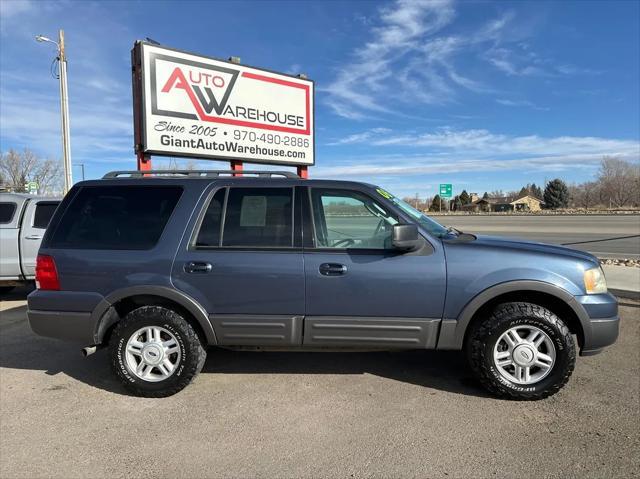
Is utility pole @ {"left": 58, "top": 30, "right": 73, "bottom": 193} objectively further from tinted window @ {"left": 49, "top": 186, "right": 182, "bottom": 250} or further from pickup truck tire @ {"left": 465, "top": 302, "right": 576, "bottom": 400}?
pickup truck tire @ {"left": 465, "top": 302, "right": 576, "bottom": 400}

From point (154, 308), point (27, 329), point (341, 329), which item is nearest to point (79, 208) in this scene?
point (154, 308)

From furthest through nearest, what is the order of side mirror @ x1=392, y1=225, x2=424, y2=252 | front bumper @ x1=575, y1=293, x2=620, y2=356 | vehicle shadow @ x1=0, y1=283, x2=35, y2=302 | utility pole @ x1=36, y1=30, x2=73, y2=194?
1. utility pole @ x1=36, y1=30, x2=73, y2=194
2. vehicle shadow @ x1=0, y1=283, x2=35, y2=302
3. front bumper @ x1=575, y1=293, x2=620, y2=356
4. side mirror @ x1=392, y1=225, x2=424, y2=252

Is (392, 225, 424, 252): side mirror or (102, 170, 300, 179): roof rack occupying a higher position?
(102, 170, 300, 179): roof rack

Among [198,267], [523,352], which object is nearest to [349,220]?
[198,267]

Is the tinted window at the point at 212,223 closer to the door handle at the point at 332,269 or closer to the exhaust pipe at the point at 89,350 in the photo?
the door handle at the point at 332,269

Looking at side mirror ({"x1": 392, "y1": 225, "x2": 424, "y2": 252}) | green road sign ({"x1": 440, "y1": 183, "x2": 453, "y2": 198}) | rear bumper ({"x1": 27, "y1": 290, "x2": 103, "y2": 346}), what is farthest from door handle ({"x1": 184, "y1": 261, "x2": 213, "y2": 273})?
green road sign ({"x1": 440, "y1": 183, "x2": 453, "y2": 198})

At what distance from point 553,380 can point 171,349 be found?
3.15m

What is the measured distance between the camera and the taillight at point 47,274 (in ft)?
12.7

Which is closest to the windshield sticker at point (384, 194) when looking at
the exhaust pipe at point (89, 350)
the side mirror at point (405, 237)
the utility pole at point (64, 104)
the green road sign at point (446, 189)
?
the side mirror at point (405, 237)

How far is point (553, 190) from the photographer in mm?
85500

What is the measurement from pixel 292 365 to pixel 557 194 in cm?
9286

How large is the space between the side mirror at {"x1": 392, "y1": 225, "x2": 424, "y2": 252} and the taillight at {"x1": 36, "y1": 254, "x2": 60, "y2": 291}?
289cm

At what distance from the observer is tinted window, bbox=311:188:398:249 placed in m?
3.78

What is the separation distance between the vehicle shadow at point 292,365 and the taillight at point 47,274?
99 cm
